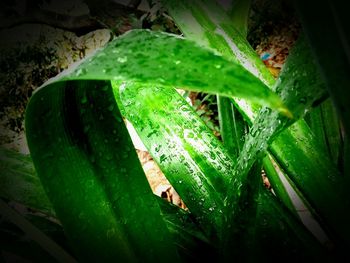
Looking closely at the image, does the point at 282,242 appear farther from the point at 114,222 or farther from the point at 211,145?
the point at 114,222

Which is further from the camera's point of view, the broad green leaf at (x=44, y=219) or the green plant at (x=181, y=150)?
the broad green leaf at (x=44, y=219)

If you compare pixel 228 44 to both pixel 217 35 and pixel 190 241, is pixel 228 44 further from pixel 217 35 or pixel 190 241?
pixel 190 241

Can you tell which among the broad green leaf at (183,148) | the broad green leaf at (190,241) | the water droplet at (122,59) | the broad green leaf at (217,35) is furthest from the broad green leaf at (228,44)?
the water droplet at (122,59)

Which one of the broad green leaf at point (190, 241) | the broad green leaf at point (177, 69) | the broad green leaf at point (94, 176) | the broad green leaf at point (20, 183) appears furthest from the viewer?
the broad green leaf at point (190, 241)

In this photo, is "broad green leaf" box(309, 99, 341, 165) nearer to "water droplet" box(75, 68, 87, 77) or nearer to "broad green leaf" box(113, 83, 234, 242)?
"broad green leaf" box(113, 83, 234, 242)

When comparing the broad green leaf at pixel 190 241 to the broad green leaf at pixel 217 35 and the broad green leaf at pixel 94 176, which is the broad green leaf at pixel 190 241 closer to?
the broad green leaf at pixel 94 176

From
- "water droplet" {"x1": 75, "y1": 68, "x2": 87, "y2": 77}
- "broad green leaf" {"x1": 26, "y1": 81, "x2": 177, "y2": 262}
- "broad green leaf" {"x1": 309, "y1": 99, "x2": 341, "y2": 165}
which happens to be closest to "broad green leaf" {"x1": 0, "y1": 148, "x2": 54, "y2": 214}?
"broad green leaf" {"x1": 26, "y1": 81, "x2": 177, "y2": 262}

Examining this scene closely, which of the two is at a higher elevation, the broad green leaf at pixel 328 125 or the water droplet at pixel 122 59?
the water droplet at pixel 122 59

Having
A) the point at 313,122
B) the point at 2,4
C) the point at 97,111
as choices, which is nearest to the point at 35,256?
the point at 97,111

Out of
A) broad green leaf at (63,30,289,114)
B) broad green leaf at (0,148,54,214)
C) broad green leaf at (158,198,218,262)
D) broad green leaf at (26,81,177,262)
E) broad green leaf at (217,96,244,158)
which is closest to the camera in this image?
broad green leaf at (63,30,289,114)
